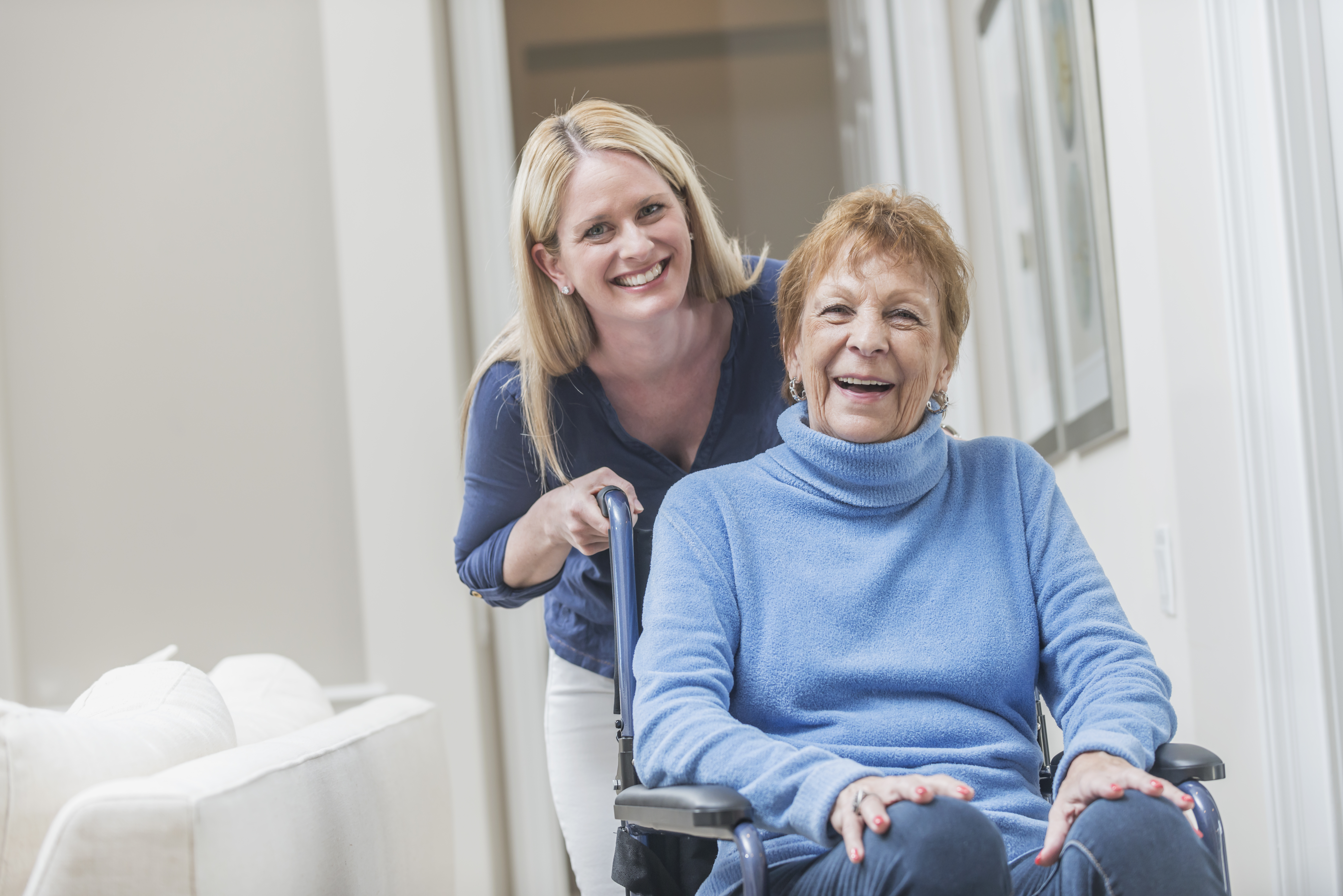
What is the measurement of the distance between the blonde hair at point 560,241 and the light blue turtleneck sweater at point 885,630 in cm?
32

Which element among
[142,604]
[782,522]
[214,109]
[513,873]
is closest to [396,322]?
[214,109]

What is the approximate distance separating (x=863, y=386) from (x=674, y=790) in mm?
511

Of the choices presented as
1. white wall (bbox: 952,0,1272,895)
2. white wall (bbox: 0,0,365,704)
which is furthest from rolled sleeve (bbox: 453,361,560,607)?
white wall (bbox: 0,0,365,704)

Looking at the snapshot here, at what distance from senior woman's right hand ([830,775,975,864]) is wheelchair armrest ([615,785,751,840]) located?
0.08m

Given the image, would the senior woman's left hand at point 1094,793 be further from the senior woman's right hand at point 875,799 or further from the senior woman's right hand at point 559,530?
the senior woman's right hand at point 559,530

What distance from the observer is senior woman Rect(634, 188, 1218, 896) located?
1.04m

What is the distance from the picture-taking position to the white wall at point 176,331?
8.85 ft

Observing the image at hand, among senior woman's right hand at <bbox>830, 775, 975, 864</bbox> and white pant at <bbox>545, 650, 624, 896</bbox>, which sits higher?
senior woman's right hand at <bbox>830, 775, 975, 864</bbox>

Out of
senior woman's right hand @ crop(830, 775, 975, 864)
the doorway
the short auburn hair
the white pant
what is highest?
the doorway

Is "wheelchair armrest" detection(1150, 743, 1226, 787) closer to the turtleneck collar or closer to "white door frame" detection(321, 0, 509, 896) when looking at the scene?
the turtleneck collar

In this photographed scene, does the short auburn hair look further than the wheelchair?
Yes

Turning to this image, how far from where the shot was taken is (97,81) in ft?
8.95

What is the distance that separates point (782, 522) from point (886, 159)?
6.07 ft

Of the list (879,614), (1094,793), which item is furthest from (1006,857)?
(879,614)
